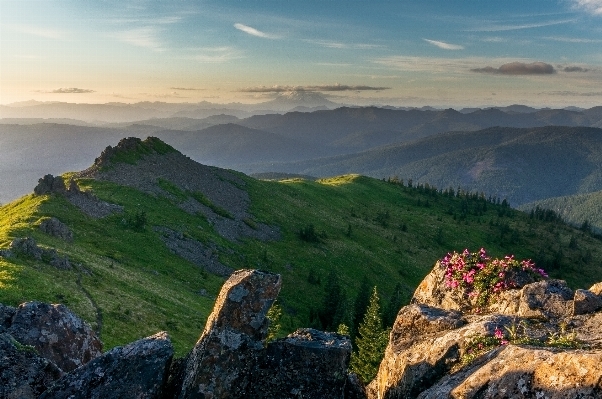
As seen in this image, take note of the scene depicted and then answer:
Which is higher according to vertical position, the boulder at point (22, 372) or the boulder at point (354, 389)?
the boulder at point (22, 372)

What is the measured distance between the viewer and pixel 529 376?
430 inches

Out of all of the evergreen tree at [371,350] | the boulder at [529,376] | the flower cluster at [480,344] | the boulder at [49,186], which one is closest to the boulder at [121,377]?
the boulder at [529,376]

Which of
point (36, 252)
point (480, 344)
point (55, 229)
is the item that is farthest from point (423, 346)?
point (55, 229)

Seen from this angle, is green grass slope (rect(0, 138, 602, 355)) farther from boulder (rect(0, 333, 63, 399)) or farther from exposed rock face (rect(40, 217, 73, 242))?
boulder (rect(0, 333, 63, 399))

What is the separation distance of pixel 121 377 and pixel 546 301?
53.1 ft

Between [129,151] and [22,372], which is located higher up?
[129,151]

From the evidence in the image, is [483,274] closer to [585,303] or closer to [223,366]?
[585,303]

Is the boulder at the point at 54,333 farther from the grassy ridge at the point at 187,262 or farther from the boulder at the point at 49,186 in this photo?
the boulder at the point at 49,186

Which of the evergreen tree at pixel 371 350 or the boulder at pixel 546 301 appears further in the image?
the evergreen tree at pixel 371 350

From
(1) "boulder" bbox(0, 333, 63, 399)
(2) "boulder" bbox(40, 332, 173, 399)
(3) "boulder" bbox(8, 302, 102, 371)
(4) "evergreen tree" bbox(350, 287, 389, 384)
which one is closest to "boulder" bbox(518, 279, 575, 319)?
(2) "boulder" bbox(40, 332, 173, 399)

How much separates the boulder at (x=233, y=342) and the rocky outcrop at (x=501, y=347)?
5.54 metres

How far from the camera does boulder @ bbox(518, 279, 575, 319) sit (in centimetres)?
1656

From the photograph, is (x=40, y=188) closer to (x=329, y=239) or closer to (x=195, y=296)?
(x=195, y=296)

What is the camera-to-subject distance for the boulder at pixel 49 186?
77.9 metres
